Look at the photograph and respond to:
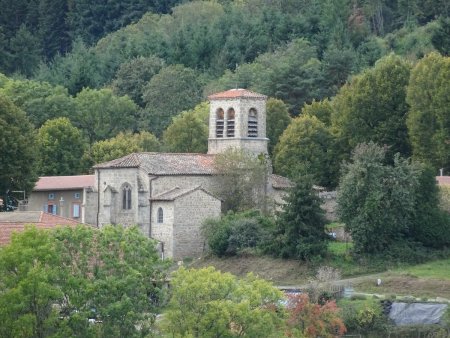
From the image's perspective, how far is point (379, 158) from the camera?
255 feet

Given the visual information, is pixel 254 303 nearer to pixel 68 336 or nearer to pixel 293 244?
pixel 68 336

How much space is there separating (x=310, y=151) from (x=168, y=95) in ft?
91.6

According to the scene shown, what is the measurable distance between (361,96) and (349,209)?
484 inches

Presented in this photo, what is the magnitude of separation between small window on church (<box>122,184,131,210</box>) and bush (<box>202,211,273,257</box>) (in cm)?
508

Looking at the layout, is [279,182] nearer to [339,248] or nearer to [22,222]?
[339,248]

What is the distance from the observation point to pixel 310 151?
8944 centimetres

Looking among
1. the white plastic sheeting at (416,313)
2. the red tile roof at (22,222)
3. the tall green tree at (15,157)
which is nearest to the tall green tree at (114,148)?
the tall green tree at (15,157)

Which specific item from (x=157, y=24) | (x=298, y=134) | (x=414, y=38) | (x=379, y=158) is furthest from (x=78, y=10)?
(x=379, y=158)

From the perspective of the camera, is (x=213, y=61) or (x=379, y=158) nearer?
(x=379, y=158)

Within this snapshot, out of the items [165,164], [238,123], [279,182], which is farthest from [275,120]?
[165,164]

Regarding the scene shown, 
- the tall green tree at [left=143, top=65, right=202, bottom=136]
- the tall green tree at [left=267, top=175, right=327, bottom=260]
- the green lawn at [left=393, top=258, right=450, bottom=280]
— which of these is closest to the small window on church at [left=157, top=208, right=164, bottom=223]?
the tall green tree at [left=267, top=175, right=327, bottom=260]

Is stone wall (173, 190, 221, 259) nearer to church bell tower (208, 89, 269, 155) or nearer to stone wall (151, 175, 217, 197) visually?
stone wall (151, 175, 217, 197)

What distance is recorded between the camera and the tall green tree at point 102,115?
358ft

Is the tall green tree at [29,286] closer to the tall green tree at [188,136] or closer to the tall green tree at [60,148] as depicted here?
the tall green tree at [188,136]
